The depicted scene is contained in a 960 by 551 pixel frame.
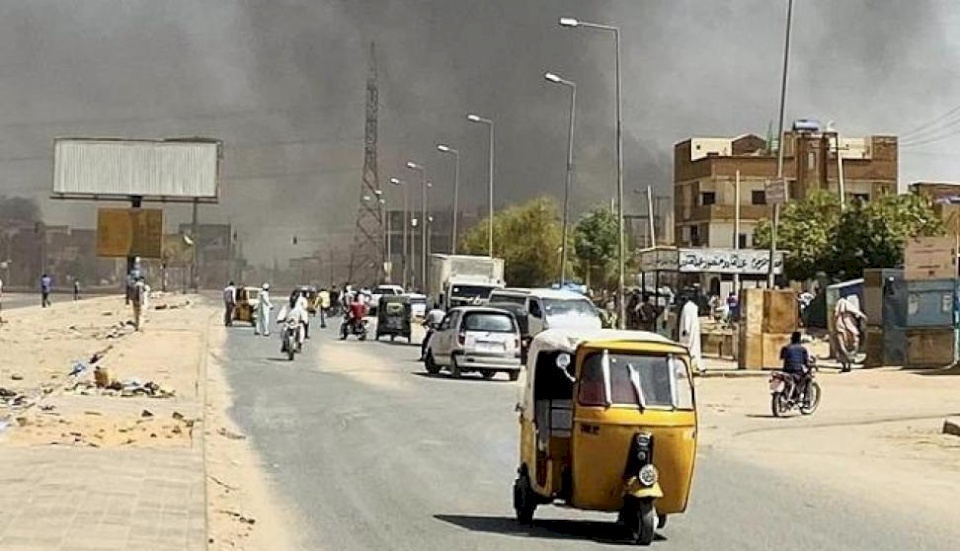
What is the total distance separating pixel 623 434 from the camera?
40.7 ft

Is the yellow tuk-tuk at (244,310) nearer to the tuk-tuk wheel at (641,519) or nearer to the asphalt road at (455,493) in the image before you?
the asphalt road at (455,493)

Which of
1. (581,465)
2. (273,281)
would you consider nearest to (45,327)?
(581,465)

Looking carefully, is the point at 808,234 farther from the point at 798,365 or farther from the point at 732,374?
the point at 798,365

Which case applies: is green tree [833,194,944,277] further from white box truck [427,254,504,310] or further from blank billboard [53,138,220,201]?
blank billboard [53,138,220,201]

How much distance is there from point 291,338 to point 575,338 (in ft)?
88.9

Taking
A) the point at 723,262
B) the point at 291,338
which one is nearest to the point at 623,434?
the point at 291,338

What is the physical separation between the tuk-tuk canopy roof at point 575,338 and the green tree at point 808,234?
53744mm

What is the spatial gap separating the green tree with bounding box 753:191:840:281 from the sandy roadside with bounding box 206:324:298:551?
4892cm

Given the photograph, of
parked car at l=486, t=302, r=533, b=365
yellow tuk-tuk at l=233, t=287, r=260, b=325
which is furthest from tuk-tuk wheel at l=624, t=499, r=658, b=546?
yellow tuk-tuk at l=233, t=287, r=260, b=325

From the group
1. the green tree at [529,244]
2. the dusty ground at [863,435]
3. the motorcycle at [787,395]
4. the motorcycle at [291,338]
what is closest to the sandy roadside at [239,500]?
the dusty ground at [863,435]

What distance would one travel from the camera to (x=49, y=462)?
15.5 m

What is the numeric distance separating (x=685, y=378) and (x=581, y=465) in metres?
1.07

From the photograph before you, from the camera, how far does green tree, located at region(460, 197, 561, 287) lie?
10062 cm

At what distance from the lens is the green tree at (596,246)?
105 meters
